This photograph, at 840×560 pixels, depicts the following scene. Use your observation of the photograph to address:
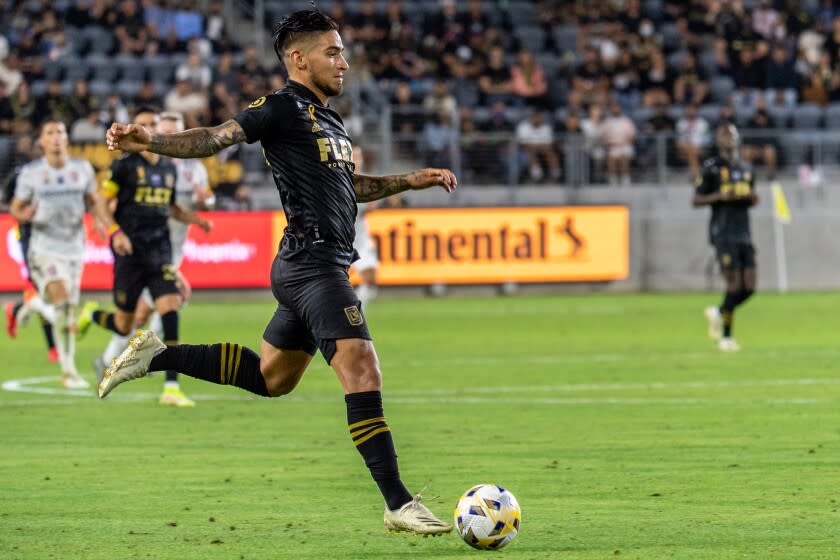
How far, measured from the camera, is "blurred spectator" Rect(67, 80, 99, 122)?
26.6 metres

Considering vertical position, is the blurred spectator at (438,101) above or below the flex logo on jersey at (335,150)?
above

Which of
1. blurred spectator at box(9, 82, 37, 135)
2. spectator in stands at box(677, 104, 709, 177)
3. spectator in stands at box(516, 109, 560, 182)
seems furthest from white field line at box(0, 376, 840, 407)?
spectator in stands at box(677, 104, 709, 177)

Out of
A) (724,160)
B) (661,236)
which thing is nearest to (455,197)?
(661,236)

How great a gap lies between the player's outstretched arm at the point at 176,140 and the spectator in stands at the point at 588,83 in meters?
23.7

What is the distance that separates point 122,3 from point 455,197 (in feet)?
25.6

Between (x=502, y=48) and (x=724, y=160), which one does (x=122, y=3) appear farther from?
(x=724, y=160)

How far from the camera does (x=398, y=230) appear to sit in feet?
87.5

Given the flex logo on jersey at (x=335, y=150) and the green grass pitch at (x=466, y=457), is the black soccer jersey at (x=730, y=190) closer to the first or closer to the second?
the green grass pitch at (x=466, y=457)

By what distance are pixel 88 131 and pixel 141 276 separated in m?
13.6

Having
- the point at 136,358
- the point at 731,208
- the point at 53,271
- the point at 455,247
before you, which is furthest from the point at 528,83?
the point at 136,358

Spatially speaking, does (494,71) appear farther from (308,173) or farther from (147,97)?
(308,173)

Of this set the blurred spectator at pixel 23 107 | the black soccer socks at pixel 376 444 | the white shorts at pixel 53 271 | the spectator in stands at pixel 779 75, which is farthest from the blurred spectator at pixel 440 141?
the black soccer socks at pixel 376 444

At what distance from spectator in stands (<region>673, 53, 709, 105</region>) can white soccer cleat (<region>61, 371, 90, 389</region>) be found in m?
18.7

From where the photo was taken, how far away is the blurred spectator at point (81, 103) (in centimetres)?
2661
